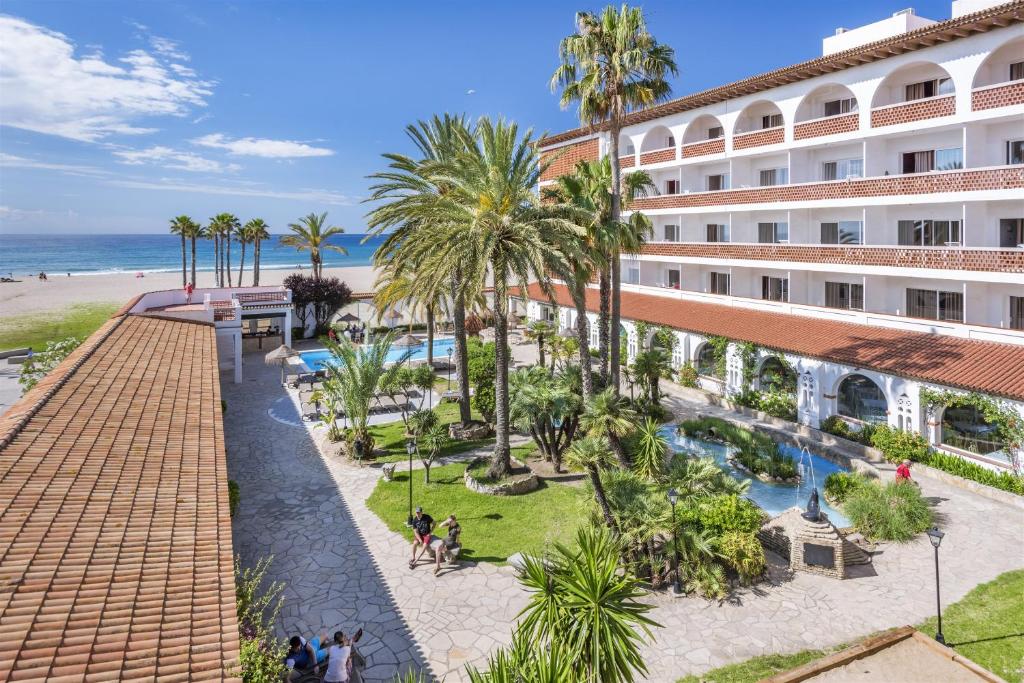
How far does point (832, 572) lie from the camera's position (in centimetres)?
1514

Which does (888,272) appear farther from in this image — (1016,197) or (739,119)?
(739,119)

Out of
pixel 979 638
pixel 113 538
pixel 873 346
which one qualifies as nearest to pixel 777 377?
pixel 873 346

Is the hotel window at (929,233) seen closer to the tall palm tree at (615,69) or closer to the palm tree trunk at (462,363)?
the tall palm tree at (615,69)

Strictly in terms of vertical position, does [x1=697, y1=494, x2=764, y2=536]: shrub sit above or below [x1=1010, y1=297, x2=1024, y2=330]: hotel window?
below

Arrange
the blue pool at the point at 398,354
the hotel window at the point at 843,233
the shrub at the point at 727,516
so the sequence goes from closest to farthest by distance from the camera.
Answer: the shrub at the point at 727,516, the hotel window at the point at 843,233, the blue pool at the point at 398,354

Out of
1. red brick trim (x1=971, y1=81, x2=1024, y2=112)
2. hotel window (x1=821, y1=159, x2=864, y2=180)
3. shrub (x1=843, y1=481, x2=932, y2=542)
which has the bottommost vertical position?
shrub (x1=843, y1=481, x2=932, y2=542)

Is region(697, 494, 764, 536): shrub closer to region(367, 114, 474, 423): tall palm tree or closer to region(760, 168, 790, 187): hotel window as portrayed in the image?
region(367, 114, 474, 423): tall palm tree

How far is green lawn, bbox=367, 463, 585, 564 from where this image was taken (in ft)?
56.7

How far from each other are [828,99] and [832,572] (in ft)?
85.7

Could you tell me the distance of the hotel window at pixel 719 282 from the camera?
125ft

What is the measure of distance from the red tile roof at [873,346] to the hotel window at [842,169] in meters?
7.30

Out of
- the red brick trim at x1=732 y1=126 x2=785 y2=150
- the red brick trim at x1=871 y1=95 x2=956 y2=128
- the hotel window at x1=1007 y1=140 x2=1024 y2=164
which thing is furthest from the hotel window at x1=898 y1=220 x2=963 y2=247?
the red brick trim at x1=732 y1=126 x2=785 y2=150

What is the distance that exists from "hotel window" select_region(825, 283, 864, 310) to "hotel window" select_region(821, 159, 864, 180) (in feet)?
17.6

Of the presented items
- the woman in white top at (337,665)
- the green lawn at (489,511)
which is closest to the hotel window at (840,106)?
the green lawn at (489,511)
